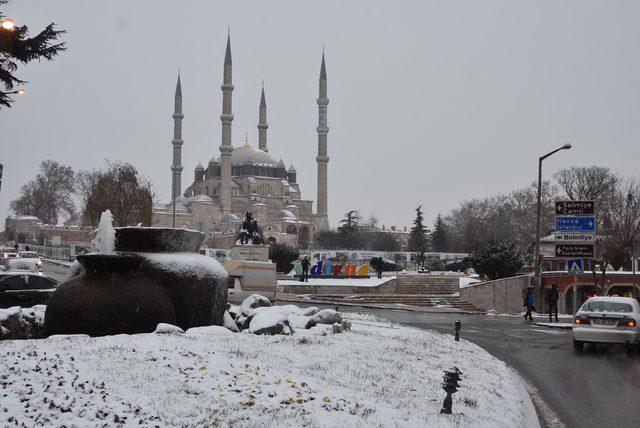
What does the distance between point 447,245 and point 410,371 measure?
94552 mm

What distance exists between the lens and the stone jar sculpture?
11008 mm

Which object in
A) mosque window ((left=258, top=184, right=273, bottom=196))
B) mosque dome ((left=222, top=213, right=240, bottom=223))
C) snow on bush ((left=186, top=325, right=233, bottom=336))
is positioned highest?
mosque window ((left=258, top=184, right=273, bottom=196))

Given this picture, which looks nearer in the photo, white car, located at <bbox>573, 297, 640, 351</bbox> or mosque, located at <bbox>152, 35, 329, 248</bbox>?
white car, located at <bbox>573, 297, 640, 351</bbox>

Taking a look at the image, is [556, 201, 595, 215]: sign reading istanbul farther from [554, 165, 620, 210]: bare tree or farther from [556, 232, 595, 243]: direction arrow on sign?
[554, 165, 620, 210]: bare tree

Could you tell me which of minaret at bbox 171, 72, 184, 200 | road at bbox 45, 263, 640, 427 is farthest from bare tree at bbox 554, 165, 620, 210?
minaret at bbox 171, 72, 184, 200

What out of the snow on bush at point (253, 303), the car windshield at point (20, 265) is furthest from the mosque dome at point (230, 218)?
the snow on bush at point (253, 303)

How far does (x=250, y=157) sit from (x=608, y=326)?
121 metres

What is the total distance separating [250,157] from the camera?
134250mm

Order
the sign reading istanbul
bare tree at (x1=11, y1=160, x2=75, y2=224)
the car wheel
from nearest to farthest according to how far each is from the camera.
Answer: the car wheel
the sign reading istanbul
bare tree at (x1=11, y1=160, x2=75, y2=224)

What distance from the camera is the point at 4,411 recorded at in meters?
5.72

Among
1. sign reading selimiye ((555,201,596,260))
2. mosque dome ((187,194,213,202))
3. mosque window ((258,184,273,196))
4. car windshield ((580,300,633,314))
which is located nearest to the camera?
car windshield ((580,300,633,314))

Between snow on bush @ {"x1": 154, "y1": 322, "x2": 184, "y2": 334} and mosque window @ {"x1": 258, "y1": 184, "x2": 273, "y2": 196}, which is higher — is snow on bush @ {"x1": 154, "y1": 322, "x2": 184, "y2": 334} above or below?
below

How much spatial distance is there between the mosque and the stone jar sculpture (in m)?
88.6

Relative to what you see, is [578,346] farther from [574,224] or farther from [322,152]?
[322,152]
